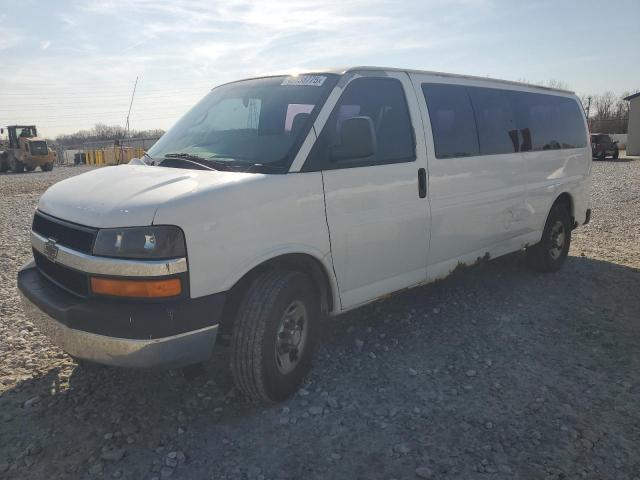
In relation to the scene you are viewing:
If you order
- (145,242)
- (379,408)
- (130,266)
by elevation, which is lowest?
(379,408)

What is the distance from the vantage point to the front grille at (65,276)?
277 centimetres

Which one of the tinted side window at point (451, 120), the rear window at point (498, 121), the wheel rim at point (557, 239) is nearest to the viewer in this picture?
the tinted side window at point (451, 120)

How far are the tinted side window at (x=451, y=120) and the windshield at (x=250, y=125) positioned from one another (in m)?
1.09

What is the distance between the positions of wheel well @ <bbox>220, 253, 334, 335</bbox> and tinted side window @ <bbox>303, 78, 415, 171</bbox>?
60 centimetres

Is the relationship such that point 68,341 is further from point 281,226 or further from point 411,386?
point 411,386

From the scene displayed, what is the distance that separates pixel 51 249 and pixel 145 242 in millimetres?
803

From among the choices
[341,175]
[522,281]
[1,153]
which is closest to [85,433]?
[341,175]

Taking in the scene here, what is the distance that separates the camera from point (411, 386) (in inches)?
138

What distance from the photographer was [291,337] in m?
3.30

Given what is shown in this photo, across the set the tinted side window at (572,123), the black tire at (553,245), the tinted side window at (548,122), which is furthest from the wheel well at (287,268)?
the tinted side window at (572,123)

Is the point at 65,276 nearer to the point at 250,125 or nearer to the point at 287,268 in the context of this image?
the point at 287,268

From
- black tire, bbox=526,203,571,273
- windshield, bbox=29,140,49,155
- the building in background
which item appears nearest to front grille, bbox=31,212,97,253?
black tire, bbox=526,203,571,273

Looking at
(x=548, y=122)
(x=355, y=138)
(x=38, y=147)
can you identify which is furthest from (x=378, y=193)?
(x=38, y=147)

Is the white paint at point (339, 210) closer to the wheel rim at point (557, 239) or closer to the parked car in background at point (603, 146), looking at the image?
the wheel rim at point (557, 239)
